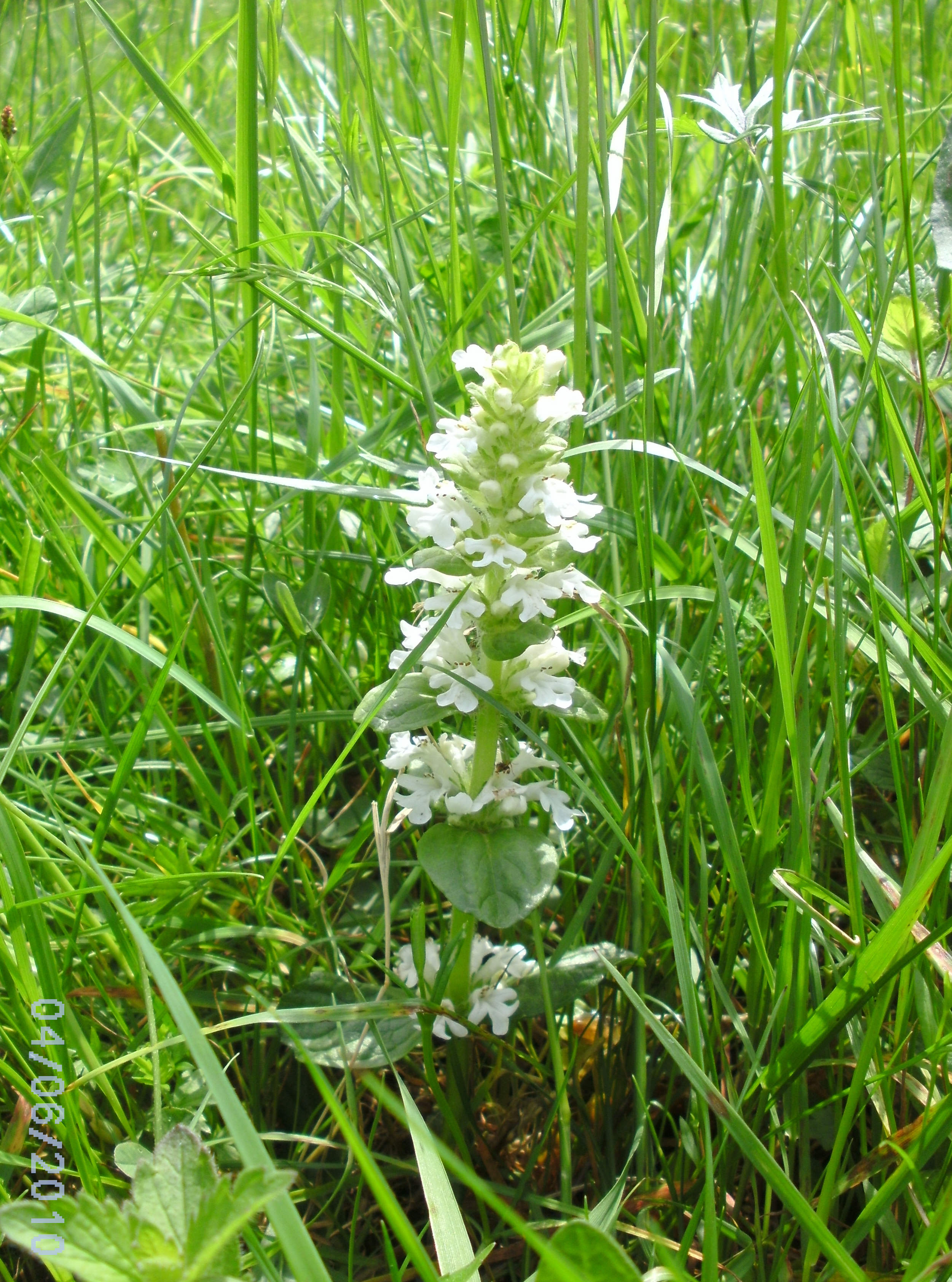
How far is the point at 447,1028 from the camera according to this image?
1.14 meters

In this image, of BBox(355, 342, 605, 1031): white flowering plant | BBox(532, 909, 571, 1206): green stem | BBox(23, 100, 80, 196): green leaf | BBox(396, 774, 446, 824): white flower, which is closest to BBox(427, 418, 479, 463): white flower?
BBox(355, 342, 605, 1031): white flowering plant

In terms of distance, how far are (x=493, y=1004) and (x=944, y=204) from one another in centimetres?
113

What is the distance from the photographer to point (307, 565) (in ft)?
4.86

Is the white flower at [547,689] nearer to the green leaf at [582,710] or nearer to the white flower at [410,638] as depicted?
the green leaf at [582,710]

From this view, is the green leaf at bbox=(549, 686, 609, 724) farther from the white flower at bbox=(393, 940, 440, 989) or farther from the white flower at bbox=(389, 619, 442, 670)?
the white flower at bbox=(393, 940, 440, 989)

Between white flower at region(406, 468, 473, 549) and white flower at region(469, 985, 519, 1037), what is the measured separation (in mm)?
566

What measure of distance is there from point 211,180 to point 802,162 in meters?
1.58

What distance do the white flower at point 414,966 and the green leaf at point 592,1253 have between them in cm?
54

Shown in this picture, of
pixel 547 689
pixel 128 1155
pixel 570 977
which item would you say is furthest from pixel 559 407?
pixel 128 1155

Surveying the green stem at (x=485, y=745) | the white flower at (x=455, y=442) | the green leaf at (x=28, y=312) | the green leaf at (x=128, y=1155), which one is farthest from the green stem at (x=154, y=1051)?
the green leaf at (x=28, y=312)

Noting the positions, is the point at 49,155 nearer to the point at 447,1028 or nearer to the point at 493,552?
the point at 493,552

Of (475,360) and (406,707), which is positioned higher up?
(475,360)

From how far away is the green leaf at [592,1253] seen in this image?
2.11 ft

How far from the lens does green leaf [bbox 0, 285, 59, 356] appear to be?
164cm
